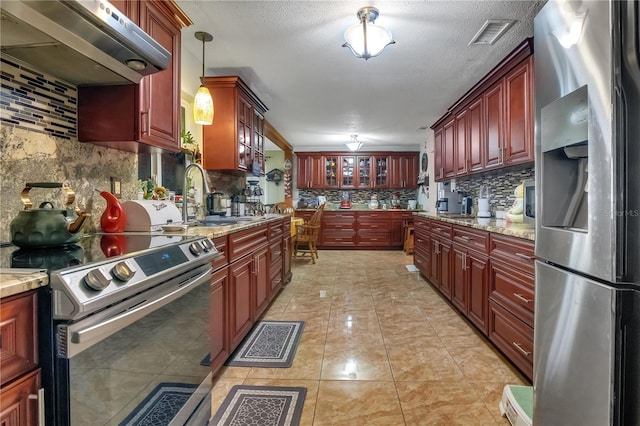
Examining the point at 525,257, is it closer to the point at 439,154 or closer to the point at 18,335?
the point at 18,335

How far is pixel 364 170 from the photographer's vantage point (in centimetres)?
739

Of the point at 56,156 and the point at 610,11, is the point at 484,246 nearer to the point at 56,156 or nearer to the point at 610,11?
the point at 610,11

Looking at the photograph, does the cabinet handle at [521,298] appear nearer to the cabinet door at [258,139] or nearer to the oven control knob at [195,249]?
the oven control knob at [195,249]

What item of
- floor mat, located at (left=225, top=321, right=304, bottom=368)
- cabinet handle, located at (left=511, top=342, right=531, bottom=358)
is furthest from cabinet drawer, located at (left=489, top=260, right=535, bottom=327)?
floor mat, located at (left=225, top=321, right=304, bottom=368)

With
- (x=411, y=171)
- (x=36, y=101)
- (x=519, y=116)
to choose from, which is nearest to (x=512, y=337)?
(x=519, y=116)

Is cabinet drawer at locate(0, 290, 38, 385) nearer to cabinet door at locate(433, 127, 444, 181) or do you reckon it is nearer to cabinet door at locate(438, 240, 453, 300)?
cabinet door at locate(438, 240, 453, 300)

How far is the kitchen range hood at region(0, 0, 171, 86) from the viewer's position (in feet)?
3.57

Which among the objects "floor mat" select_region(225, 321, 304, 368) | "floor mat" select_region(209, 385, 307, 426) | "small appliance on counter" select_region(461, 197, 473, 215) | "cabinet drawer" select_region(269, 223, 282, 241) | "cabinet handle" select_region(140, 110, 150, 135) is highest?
"cabinet handle" select_region(140, 110, 150, 135)

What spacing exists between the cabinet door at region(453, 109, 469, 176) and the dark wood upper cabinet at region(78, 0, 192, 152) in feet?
10.1

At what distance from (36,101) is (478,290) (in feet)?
9.45

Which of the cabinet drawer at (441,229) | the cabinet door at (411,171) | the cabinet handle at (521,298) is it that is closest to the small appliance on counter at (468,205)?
the cabinet drawer at (441,229)

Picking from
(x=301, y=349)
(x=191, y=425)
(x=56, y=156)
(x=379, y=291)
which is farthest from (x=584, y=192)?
(x=379, y=291)

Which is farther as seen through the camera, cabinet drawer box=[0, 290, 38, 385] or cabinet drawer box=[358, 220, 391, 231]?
cabinet drawer box=[358, 220, 391, 231]

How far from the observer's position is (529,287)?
1814mm
